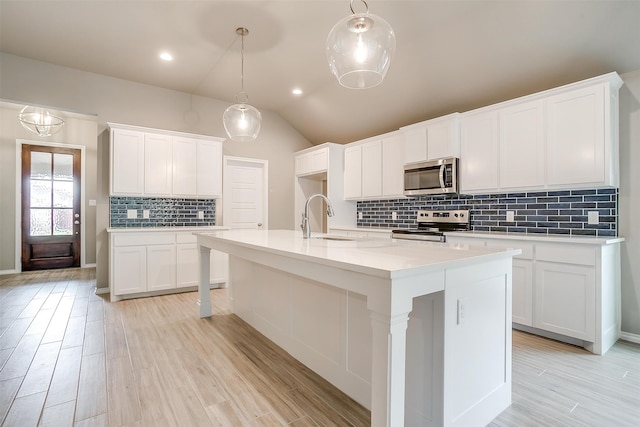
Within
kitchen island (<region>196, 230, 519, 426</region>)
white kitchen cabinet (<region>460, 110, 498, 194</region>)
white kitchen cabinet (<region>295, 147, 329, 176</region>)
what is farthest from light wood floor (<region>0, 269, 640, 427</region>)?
white kitchen cabinet (<region>295, 147, 329, 176</region>)

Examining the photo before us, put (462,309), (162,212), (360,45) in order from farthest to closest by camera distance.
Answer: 1. (162,212)
2. (360,45)
3. (462,309)

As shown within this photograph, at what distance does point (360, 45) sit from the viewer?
1.90 m

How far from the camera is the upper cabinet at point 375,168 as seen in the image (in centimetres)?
460

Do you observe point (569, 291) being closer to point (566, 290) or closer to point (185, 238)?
point (566, 290)

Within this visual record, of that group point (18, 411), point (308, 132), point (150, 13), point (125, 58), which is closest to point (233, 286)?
point (18, 411)

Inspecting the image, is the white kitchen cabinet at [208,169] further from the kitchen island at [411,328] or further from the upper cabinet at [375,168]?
the kitchen island at [411,328]

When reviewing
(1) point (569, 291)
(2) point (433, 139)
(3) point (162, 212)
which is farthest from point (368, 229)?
(3) point (162, 212)

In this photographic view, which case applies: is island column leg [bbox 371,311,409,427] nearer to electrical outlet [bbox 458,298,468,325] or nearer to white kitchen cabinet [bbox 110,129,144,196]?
electrical outlet [bbox 458,298,468,325]

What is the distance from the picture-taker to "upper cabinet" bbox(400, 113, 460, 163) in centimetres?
378

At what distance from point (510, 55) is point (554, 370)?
2842mm

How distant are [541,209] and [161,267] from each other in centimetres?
465

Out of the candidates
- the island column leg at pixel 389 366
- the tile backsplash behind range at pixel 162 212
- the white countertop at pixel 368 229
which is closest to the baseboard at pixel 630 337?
the white countertop at pixel 368 229

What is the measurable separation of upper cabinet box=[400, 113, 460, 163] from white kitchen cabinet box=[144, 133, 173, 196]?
335cm

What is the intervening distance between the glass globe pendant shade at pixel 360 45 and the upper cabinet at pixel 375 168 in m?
2.67
